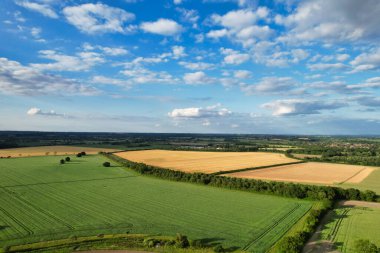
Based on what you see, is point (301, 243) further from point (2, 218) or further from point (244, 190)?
point (2, 218)

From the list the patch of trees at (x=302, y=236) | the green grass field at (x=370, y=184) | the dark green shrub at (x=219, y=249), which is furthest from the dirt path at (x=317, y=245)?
the green grass field at (x=370, y=184)

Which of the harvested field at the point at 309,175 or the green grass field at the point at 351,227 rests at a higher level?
the harvested field at the point at 309,175

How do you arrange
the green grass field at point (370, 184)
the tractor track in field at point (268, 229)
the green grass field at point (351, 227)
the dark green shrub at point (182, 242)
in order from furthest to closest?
1. the green grass field at point (370, 184)
2. the green grass field at point (351, 227)
3. the tractor track in field at point (268, 229)
4. the dark green shrub at point (182, 242)

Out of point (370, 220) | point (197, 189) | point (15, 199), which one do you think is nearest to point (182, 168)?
point (197, 189)

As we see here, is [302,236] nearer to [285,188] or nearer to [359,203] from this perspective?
[285,188]

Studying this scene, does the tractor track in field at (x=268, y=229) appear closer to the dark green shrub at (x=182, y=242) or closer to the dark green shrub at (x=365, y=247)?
the dark green shrub at (x=182, y=242)
